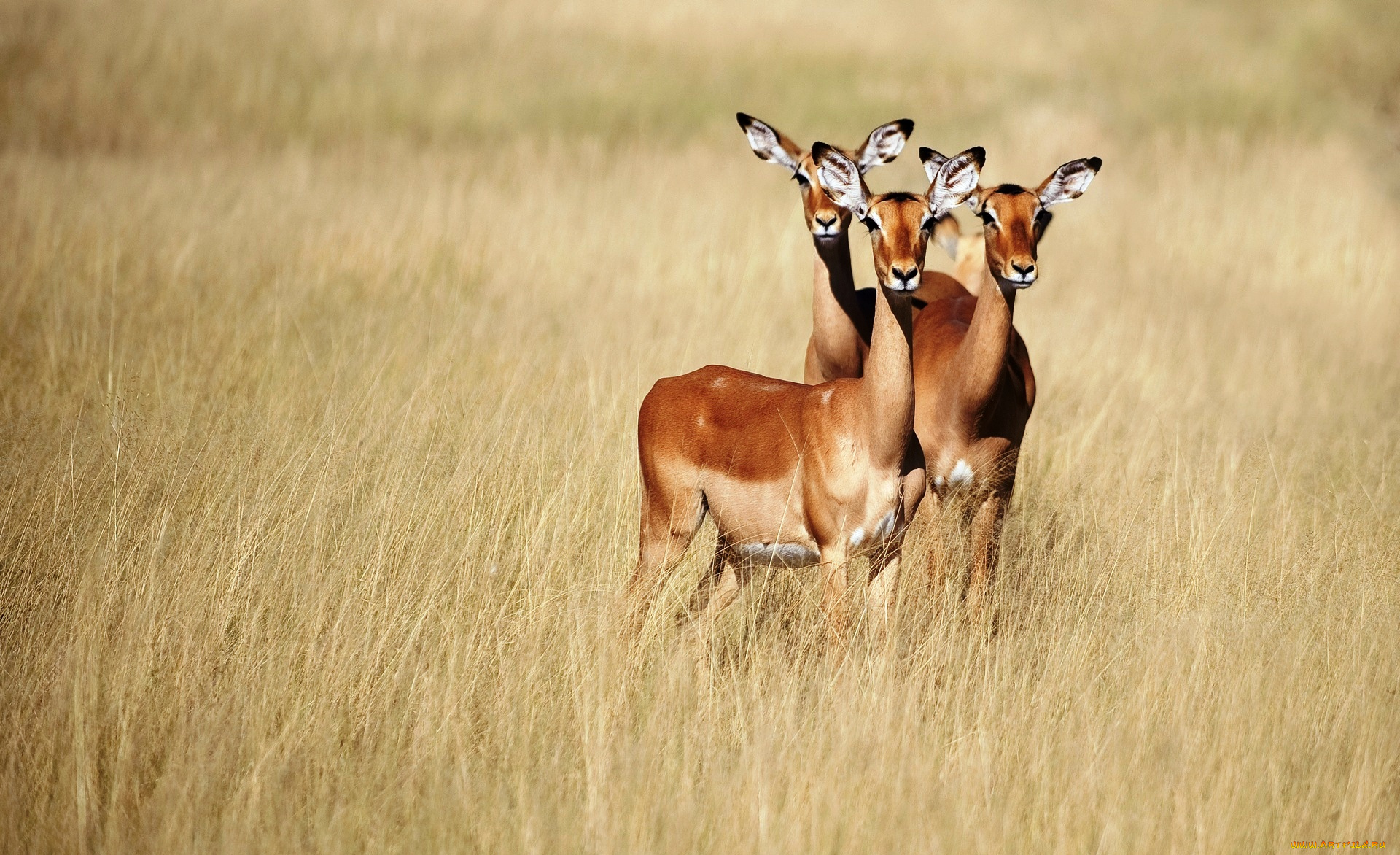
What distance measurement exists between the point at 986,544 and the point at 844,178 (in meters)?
1.61

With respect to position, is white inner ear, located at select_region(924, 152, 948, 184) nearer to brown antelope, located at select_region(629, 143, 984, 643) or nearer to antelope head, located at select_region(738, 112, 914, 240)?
brown antelope, located at select_region(629, 143, 984, 643)

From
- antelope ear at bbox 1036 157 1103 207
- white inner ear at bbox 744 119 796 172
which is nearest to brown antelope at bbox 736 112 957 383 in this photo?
white inner ear at bbox 744 119 796 172

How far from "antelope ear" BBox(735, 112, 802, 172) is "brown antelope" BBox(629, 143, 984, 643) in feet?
4.25

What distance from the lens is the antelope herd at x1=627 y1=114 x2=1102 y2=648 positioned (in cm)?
420

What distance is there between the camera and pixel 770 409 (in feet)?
14.8

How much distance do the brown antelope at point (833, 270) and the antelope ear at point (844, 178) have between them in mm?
1100

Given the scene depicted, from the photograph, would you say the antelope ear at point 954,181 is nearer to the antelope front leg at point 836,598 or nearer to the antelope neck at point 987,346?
the antelope neck at point 987,346

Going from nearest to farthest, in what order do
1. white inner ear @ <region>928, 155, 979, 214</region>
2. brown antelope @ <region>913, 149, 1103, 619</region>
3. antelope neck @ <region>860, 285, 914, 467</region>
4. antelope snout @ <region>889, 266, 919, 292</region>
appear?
antelope snout @ <region>889, 266, 919, 292</region> → antelope neck @ <region>860, 285, 914, 467</region> → white inner ear @ <region>928, 155, 979, 214</region> → brown antelope @ <region>913, 149, 1103, 619</region>

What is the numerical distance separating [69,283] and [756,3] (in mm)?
16239

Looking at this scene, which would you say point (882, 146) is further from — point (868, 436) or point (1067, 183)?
point (868, 436)

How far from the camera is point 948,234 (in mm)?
7621

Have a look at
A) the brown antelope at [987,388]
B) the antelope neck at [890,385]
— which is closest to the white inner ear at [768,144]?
the brown antelope at [987,388]

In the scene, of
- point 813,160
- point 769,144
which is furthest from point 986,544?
point 769,144

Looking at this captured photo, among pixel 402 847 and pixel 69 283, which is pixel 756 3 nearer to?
pixel 69 283
